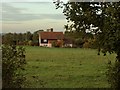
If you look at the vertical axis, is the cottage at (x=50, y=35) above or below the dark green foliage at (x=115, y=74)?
above

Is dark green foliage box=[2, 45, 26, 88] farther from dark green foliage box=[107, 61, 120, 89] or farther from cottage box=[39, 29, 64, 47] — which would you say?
cottage box=[39, 29, 64, 47]

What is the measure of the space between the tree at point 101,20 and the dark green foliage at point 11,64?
1419mm

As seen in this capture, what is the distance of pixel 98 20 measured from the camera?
6.72 meters

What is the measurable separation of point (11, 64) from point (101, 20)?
2.10 m

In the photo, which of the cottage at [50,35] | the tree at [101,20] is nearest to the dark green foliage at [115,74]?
the tree at [101,20]

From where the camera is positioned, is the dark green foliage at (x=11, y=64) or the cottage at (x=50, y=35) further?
the cottage at (x=50, y=35)

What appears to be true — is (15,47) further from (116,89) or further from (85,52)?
(85,52)

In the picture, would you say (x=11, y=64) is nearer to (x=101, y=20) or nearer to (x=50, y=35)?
(x=101, y=20)

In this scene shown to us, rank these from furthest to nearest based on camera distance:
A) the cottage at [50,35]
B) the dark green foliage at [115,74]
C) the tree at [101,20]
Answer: the cottage at [50,35], the dark green foliage at [115,74], the tree at [101,20]

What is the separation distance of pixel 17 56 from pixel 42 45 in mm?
31560

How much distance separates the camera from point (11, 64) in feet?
21.2

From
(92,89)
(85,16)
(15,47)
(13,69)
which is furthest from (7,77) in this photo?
(92,89)

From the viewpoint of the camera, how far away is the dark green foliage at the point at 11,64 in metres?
6.40

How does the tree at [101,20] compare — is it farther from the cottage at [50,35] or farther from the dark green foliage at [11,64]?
the cottage at [50,35]
